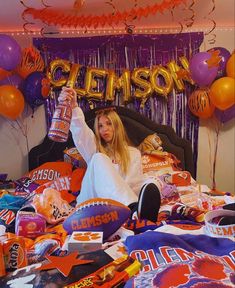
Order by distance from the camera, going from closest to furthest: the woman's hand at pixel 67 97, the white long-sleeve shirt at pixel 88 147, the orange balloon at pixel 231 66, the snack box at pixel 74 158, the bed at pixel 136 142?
the woman's hand at pixel 67 97, the white long-sleeve shirt at pixel 88 147, the snack box at pixel 74 158, the orange balloon at pixel 231 66, the bed at pixel 136 142

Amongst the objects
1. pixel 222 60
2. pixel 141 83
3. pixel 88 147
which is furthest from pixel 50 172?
pixel 222 60

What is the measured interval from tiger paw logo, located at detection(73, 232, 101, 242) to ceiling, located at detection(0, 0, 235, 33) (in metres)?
1.75

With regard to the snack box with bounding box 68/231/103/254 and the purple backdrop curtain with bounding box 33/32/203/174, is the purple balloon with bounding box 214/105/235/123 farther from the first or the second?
the snack box with bounding box 68/231/103/254

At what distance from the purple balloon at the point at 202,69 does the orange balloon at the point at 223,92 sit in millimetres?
73

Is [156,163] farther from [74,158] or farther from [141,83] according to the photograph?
[141,83]

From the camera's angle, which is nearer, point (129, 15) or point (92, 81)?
point (129, 15)

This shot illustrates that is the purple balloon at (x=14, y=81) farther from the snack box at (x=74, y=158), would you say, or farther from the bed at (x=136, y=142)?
the snack box at (x=74, y=158)

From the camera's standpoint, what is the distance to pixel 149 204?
174 centimetres

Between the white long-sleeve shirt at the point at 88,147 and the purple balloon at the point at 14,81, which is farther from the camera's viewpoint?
the purple balloon at the point at 14,81

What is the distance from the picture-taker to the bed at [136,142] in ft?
9.79

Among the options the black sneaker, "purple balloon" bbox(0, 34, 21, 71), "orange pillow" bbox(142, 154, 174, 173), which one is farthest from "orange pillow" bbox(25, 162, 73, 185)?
the black sneaker

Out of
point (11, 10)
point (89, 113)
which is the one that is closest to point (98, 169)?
point (89, 113)

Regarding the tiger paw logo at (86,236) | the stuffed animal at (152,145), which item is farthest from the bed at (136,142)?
the tiger paw logo at (86,236)

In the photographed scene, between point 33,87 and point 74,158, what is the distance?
0.63 metres
